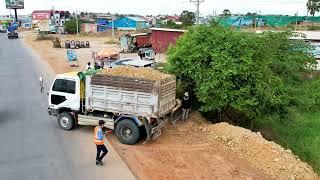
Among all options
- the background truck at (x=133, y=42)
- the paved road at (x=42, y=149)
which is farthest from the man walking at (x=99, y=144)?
the background truck at (x=133, y=42)

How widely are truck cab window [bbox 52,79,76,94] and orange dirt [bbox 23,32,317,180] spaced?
2400 mm

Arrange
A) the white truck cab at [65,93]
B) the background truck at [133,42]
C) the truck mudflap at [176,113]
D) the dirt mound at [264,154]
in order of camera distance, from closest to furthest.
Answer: the dirt mound at [264,154], the white truck cab at [65,93], the truck mudflap at [176,113], the background truck at [133,42]

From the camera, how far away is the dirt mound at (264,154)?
42.0ft

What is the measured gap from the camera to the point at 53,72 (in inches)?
1235

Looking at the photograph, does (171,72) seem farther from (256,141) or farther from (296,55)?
(296,55)

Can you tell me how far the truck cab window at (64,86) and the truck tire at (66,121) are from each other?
888 mm

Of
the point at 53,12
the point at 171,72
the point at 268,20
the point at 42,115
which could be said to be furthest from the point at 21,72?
the point at 53,12

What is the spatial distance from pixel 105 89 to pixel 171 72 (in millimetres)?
4900

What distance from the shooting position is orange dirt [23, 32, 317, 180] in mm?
12312

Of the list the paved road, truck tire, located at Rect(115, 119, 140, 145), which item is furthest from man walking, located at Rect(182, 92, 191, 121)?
the paved road

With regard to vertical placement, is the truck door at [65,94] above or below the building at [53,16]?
below

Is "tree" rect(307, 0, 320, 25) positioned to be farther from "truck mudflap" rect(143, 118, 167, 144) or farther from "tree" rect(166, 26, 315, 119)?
"truck mudflap" rect(143, 118, 167, 144)

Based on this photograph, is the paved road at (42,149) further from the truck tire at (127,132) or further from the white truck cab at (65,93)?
the white truck cab at (65,93)

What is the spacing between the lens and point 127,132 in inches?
578
